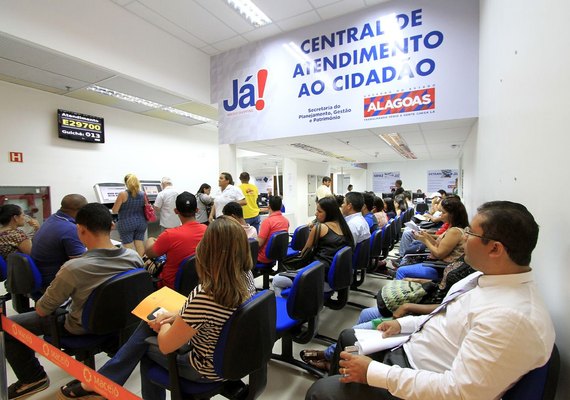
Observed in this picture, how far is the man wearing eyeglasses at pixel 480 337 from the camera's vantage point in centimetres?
79

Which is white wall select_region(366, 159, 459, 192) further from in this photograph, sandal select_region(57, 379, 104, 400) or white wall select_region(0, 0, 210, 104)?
sandal select_region(57, 379, 104, 400)

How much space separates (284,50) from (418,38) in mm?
1876

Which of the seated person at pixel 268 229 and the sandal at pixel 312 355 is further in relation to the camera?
the seated person at pixel 268 229

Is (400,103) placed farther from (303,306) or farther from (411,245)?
(303,306)

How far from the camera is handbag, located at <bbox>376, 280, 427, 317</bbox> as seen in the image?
1659mm

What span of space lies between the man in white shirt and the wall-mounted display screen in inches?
194

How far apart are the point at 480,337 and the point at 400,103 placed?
3149mm

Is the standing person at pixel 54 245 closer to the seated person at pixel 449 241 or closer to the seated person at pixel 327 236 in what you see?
the seated person at pixel 327 236

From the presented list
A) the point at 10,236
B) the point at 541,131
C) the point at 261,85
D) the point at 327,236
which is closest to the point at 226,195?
the point at 261,85

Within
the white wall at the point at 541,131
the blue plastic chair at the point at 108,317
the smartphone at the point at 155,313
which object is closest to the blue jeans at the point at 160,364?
the smartphone at the point at 155,313

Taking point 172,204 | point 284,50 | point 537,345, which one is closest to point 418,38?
point 284,50

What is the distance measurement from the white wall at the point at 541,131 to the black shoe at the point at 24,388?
8.76 feet

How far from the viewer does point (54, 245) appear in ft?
6.49

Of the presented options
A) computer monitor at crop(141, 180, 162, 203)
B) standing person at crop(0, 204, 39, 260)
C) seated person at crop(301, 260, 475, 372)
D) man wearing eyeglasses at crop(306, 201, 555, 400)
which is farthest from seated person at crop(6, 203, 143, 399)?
computer monitor at crop(141, 180, 162, 203)
